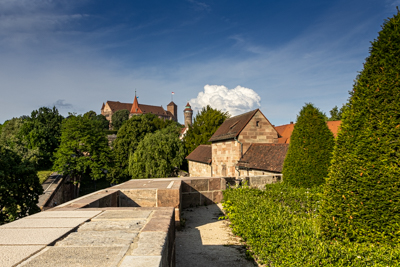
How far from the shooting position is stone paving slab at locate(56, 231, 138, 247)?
2.37m

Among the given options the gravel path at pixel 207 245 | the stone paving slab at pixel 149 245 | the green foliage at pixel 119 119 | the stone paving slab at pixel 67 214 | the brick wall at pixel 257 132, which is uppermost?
the green foliage at pixel 119 119

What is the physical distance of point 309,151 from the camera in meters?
9.25

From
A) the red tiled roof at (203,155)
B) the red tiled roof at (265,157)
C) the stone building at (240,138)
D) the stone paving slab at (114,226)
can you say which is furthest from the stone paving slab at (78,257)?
the red tiled roof at (203,155)

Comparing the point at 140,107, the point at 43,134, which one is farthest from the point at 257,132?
the point at 140,107

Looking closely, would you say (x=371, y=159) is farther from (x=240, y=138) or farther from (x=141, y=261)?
(x=240, y=138)

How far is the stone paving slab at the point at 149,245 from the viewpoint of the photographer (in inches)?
82.4

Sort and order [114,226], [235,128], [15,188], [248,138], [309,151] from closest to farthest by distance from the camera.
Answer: [114,226] < [309,151] < [15,188] < [248,138] < [235,128]

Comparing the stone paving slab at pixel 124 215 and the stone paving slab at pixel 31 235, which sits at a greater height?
the stone paving slab at pixel 31 235

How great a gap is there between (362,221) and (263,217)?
1521mm

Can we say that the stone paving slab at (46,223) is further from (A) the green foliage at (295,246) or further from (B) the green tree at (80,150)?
(B) the green tree at (80,150)

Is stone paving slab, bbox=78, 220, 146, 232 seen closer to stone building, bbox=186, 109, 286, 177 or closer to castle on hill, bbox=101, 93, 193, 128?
stone building, bbox=186, 109, 286, 177

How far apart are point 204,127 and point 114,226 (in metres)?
35.0

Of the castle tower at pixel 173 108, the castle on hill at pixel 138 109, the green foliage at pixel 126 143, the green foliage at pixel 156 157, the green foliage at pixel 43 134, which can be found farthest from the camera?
the castle tower at pixel 173 108

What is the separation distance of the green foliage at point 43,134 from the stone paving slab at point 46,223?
3325 centimetres
